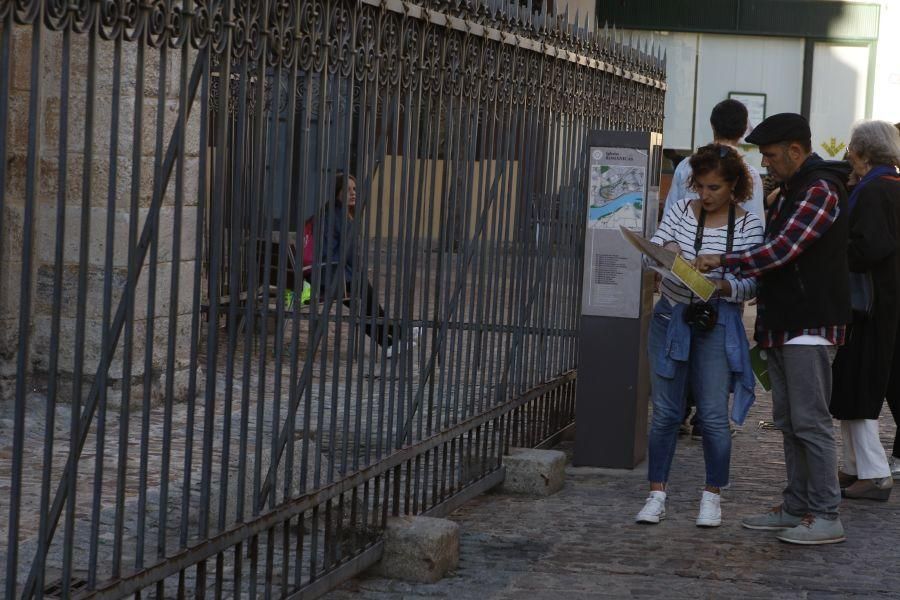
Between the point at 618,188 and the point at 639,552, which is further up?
the point at 618,188

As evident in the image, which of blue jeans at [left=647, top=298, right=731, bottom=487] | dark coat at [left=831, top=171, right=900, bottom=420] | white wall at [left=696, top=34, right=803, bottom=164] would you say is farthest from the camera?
white wall at [left=696, top=34, right=803, bottom=164]

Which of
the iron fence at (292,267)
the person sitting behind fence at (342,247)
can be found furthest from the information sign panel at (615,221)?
the person sitting behind fence at (342,247)

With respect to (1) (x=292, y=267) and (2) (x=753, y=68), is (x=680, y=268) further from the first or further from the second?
(2) (x=753, y=68)

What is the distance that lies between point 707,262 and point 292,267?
69.8 inches

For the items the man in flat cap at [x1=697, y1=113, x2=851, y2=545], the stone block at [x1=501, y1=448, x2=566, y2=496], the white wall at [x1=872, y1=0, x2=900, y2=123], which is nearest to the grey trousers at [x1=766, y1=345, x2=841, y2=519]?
the man in flat cap at [x1=697, y1=113, x2=851, y2=545]

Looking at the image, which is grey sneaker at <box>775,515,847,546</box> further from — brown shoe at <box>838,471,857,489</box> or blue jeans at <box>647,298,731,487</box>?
brown shoe at <box>838,471,857,489</box>

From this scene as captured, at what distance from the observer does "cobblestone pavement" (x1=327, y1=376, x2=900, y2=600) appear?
549 cm

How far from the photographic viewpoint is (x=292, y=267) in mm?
5730

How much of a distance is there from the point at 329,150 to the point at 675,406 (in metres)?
2.21

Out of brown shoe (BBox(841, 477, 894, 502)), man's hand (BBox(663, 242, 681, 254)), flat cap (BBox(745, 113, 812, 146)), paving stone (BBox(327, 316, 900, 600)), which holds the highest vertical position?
flat cap (BBox(745, 113, 812, 146))

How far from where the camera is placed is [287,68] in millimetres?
4680

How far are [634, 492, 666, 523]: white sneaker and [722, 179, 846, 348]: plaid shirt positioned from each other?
1004 millimetres

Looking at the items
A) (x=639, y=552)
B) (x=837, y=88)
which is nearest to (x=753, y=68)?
(x=837, y=88)

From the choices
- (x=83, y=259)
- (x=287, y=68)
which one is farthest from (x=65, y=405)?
(x=83, y=259)
